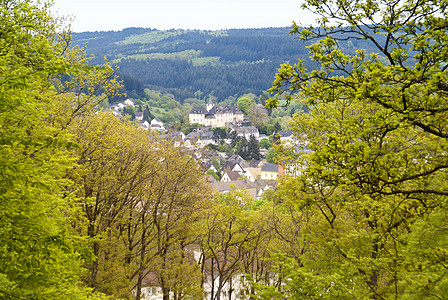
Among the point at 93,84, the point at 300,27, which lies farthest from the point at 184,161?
the point at 300,27

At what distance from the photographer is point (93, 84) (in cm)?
1413

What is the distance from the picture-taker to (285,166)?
16.4 metres

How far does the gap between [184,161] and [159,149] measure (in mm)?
1308

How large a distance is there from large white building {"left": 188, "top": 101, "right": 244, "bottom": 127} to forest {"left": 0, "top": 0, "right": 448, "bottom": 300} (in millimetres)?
126166

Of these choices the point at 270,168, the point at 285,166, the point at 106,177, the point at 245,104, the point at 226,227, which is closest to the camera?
the point at 106,177

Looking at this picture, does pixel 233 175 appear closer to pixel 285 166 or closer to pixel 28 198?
pixel 285 166

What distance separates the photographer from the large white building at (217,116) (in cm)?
14562

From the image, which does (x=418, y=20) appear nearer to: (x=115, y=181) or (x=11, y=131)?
(x=11, y=131)

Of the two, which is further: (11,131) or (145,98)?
(145,98)

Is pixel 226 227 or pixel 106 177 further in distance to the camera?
pixel 226 227

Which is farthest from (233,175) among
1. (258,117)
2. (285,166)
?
(285,166)

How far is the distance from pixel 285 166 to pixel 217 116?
440 ft

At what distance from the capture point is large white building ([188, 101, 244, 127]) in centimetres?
14562

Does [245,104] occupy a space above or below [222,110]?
above
